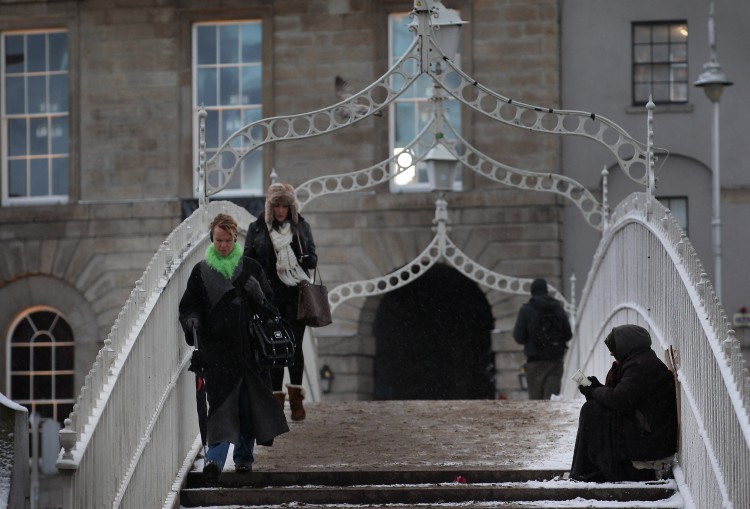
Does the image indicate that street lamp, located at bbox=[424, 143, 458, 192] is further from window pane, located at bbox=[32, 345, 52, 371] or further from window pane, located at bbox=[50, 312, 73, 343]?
window pane, located at bbox=[32, 345, 52, 371]

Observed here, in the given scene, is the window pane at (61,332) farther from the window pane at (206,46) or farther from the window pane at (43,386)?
the window pane at (206,46)

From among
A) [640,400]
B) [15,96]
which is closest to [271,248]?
[640,400]

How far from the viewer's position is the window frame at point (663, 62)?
27859mm

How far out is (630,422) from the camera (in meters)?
10.1

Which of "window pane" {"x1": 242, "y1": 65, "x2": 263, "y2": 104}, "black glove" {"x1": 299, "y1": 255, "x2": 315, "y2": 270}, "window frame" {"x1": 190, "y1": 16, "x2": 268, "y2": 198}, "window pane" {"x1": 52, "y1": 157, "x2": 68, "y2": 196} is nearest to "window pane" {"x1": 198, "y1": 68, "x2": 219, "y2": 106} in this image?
"window frame" {"x1": 190, "y1": 16, "x2": 268, "y2": 198}

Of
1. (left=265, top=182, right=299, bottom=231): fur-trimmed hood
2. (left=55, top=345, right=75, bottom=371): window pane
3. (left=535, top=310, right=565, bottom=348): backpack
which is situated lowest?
(left=55, top=345, right=75, bottom=371): window pane

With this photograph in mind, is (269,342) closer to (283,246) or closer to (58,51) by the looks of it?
(283,246)

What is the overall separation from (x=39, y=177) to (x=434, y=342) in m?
7.55

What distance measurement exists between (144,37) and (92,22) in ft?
3.07

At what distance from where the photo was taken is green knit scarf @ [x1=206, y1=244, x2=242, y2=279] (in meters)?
10.4

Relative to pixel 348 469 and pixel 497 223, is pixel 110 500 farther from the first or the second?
pixel 497 223

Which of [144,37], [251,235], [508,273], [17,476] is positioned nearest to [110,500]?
[17,476]

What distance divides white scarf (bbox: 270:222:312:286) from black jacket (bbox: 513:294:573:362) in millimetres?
7041

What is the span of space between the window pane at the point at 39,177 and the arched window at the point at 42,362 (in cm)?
201
